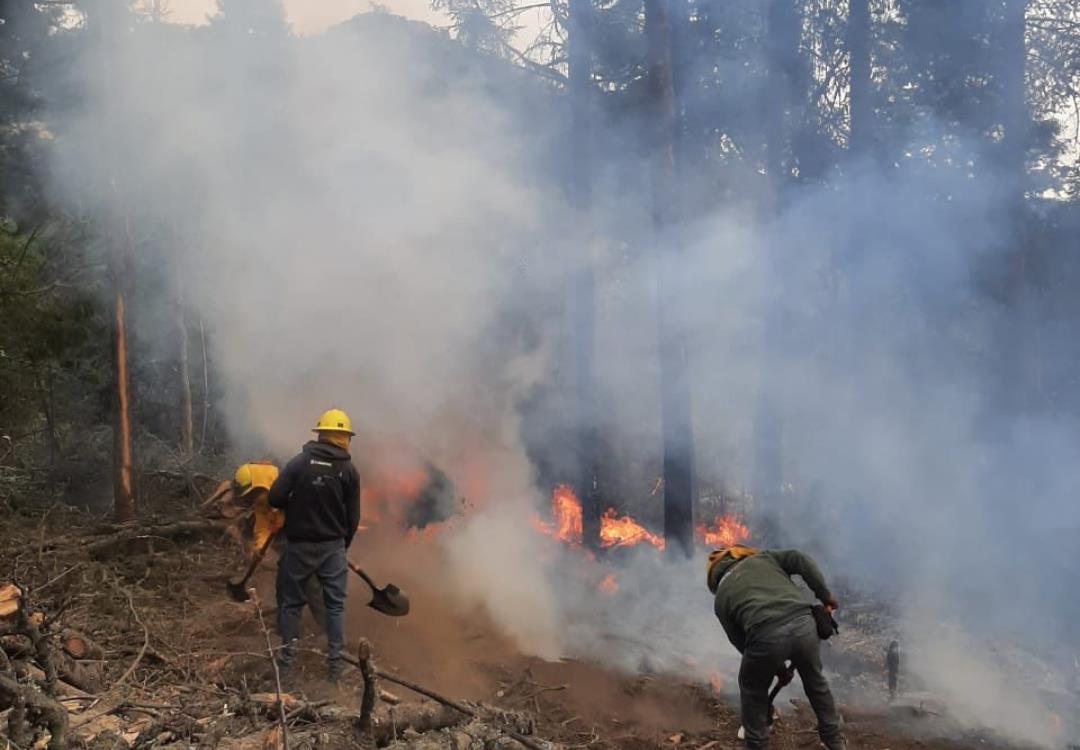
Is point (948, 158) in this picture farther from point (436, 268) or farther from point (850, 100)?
point (436, 268)

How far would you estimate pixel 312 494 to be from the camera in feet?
17.9

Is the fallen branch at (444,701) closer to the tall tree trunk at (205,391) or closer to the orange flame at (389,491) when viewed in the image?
the orange flame at (389,491)

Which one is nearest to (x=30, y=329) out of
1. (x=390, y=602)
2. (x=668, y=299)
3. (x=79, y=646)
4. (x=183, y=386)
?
(x=79, y=646)

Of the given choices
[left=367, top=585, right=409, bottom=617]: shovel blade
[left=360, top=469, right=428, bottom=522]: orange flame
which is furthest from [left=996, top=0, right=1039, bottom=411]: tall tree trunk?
[left=367, top=585, right=409, bottom=617]: shovel blade

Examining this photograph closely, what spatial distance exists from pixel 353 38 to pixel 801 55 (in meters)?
6.48

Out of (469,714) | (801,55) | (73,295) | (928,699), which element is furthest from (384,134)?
(928,699)

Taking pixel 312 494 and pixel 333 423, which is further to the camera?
pixel 333 423

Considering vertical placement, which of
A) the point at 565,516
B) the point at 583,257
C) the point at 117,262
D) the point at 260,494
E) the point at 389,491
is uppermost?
the point at 583,257

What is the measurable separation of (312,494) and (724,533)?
719 cm

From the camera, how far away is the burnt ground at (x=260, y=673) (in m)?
3.91

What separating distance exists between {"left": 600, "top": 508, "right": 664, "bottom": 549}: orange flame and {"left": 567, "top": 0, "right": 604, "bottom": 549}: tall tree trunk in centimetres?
24

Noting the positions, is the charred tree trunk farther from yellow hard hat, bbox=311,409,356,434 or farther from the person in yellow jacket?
yellow hard hat, bbox=311,409,356,434

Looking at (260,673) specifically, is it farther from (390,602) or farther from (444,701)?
(444,701)

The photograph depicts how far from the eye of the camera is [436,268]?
33.0 ft
